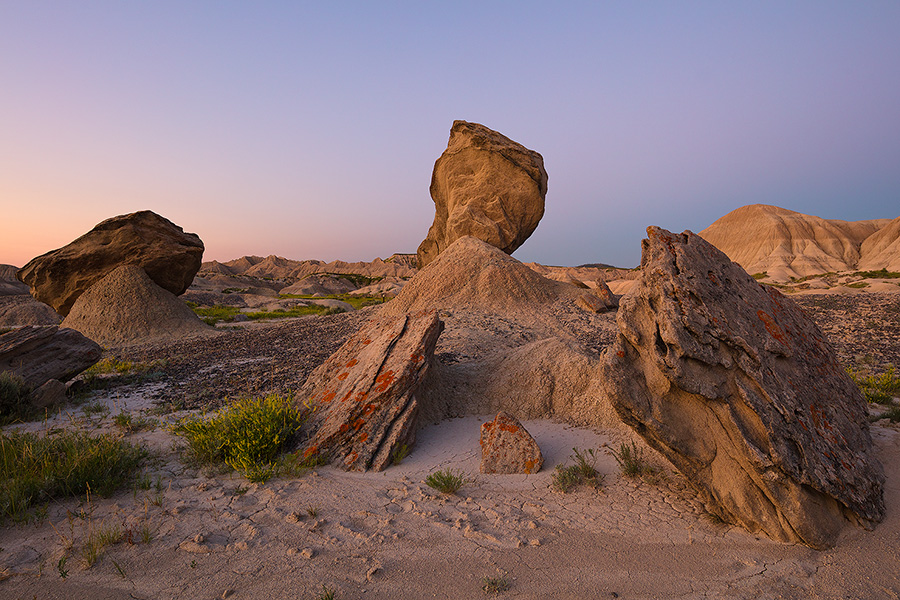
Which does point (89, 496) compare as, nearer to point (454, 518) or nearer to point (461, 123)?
point (454, 518)

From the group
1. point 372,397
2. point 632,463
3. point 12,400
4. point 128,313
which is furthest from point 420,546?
point 128,313

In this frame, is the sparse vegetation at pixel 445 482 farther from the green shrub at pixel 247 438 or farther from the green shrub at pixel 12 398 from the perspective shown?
the green shrub at pixel 12 398

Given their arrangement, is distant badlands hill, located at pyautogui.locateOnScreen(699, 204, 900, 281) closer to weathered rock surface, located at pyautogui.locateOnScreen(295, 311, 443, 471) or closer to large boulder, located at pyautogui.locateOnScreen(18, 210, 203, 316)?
weathered rock surface, located at pyautogui.locateOnScreen(295, 311, 443, 471)

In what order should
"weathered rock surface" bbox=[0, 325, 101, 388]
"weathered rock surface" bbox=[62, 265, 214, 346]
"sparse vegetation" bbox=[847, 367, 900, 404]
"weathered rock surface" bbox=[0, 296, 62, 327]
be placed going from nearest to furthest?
"sparse vegetation" bbox=[847, 367, 900, 404]
"weathered rock surface" bbox=[0, 325, 101, 388]
"weathered rock surface" bbox=[62, 265, 214, 346]
"weathered rock surface" bbox=[0, 296, 62, 327]

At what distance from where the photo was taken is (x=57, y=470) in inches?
168

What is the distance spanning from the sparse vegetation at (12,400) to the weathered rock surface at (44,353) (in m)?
0.38

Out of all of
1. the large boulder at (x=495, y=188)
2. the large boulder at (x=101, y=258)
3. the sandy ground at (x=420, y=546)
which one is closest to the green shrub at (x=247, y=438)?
the sandy ground at (x=420, y=546)

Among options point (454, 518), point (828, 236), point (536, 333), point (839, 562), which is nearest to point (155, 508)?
A: point (454, 518)

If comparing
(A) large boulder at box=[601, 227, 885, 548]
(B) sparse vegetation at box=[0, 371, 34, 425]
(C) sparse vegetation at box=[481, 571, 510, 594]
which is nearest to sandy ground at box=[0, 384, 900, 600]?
(C) sparse vegetation at box=[481, 571, 510, 594]

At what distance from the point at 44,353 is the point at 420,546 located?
8879 millimetres

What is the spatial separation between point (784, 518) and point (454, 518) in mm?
2692

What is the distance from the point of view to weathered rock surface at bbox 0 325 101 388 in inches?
306

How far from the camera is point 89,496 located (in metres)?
4.13

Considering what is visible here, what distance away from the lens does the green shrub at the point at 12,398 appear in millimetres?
6725
